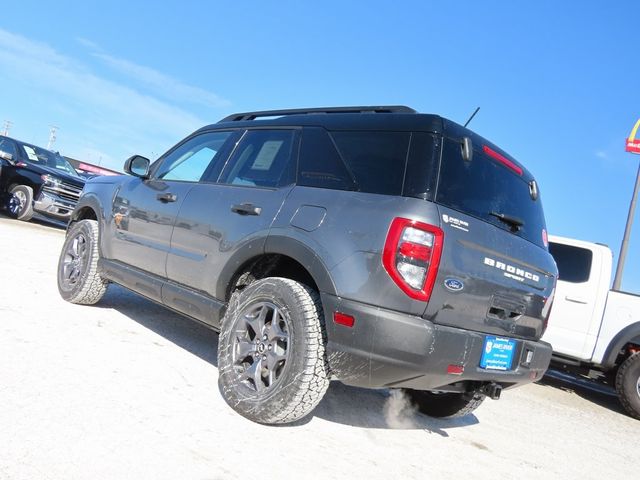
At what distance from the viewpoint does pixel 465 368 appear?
275 centimetres

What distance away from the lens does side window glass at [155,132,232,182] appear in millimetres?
4012

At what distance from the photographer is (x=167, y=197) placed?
160 inches

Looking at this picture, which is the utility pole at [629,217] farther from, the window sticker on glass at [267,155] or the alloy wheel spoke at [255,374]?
the alloy wheel spoke at [255,374]

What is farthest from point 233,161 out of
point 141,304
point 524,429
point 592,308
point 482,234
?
point 592,308

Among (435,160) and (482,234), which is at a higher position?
(435,160)

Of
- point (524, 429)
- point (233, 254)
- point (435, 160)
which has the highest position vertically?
point (435, 160)

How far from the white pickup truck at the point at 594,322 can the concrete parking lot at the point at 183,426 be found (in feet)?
3.91

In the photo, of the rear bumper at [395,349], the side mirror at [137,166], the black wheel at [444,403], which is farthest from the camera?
the side mirror at [137,166]

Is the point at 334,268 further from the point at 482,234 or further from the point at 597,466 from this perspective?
the point at 597,466

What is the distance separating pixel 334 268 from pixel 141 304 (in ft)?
11.5

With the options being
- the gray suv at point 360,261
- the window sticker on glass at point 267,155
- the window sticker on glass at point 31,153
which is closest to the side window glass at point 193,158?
the gray suv at point 360,261

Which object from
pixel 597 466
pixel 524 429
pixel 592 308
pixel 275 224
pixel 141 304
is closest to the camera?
pixel 275 224

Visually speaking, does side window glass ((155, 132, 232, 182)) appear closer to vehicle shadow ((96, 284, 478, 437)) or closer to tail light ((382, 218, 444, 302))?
vehicle shadow ((96, 284, 478, 437))

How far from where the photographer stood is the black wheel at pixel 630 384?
5.93 m
